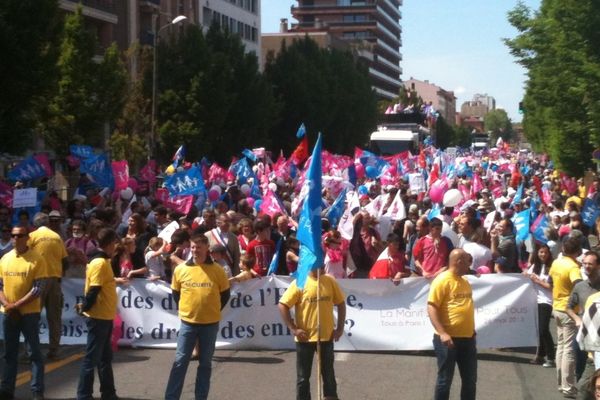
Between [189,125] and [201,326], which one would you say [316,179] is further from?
[189,125]

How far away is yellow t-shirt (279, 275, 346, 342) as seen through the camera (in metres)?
8.89

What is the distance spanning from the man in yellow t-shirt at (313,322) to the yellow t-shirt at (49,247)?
2811mm

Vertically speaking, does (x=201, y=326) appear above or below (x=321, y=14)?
below

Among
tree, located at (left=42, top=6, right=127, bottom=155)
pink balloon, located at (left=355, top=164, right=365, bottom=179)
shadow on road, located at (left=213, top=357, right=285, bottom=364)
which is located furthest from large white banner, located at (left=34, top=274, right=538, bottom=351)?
tree, located at (left=42, top=6, right=127, bottom=155)

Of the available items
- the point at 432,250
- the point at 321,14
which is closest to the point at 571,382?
the point at 432,250

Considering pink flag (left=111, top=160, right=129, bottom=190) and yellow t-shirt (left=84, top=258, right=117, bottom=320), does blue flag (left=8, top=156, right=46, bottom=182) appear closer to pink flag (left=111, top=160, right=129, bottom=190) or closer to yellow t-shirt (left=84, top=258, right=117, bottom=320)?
pink flag (left=111, top=160, right=129, bottom=190)

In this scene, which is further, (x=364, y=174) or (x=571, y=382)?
(x=364, y=174)

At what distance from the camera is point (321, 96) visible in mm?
63062

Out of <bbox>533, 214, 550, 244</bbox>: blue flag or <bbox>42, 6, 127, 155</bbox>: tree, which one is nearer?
<bbox>533, 214, 550, 244</bbox>: blue flag

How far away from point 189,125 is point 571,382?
110ft

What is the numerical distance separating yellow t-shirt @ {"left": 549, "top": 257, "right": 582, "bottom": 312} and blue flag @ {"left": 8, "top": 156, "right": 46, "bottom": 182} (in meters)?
13.5

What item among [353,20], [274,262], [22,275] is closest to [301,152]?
[274,262]

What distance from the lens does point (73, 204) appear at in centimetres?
1925

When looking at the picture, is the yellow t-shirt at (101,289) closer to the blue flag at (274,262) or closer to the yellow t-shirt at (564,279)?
the blue flag at (274,262)
